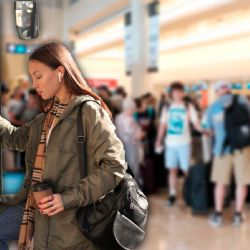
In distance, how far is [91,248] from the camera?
1691 mm

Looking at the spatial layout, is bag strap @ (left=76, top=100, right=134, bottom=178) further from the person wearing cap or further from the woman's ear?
the person wearing cap

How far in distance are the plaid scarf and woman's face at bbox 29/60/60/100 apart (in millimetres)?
80

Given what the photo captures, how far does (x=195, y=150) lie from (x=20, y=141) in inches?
208

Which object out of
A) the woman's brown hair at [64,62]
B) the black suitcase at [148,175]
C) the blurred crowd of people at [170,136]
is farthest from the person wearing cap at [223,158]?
the woman's brown hair at [64,62]

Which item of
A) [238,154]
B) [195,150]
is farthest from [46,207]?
[195,150]

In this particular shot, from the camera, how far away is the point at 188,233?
→ 4398 millimetres

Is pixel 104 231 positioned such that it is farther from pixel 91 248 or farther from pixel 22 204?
pixel 22 204

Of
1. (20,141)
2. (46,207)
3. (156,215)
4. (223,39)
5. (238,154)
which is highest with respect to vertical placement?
(223,39)

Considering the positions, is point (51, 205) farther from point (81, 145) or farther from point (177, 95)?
point (177, 95)

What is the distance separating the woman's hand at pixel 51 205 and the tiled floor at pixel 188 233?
257 cm

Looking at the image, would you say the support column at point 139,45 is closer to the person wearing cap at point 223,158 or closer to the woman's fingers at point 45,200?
the person wearing cap at point 223,158

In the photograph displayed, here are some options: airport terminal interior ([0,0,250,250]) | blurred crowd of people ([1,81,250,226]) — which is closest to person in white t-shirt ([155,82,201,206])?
blurred crowd of people ([1,81,250,226])

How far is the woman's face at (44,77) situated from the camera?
1663 millimetres

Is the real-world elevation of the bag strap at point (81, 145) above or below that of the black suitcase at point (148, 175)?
above
